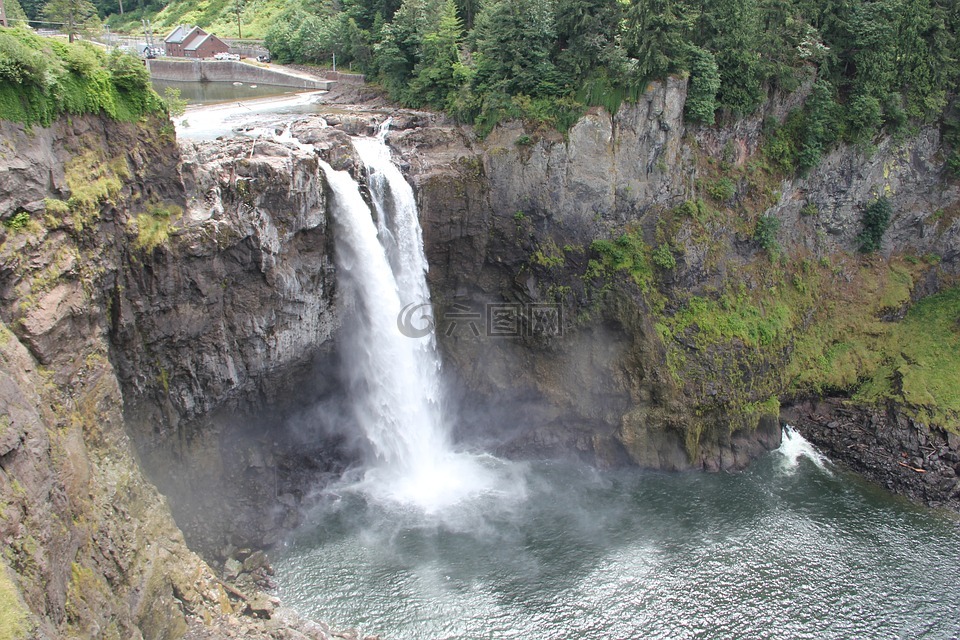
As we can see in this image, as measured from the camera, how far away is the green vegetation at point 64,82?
62.7ft

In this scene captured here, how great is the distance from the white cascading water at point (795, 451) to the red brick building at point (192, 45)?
4477 centimetres

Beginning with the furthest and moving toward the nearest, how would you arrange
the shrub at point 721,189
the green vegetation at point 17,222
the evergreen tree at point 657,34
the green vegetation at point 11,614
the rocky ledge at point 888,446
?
the shrub at point 721,189
the rocky ledge at point 888,446
the evergreen tree at point 657,34
the green vegetation at point 17,222
the green vegetation at point 11,614

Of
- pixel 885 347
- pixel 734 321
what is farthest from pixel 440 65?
pixel 885 347

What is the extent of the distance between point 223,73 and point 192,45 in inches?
194

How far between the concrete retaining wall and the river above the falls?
94.0 ft

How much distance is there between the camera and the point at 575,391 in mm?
33938

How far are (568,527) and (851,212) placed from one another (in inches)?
964

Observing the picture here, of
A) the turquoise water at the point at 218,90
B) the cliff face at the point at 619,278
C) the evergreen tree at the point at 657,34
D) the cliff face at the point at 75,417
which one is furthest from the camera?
the turquoise water at the point at 218,90

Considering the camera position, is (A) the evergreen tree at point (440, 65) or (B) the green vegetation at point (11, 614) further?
(A) the evergreen tree at point (440, 65)

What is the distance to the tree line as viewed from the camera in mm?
32438

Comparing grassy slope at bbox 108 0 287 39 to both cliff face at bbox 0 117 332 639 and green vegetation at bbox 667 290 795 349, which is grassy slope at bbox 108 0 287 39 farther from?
green vegetation at bbox 667 290 795 349

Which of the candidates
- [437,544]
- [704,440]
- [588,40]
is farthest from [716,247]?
[437,544]

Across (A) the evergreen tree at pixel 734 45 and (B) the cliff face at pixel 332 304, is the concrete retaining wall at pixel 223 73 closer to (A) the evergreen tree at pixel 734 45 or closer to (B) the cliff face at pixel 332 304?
(B) the cliff face at pixel 332 304

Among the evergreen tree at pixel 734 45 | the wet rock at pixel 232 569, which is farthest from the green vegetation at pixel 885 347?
the wet rock at pixel 232 569
